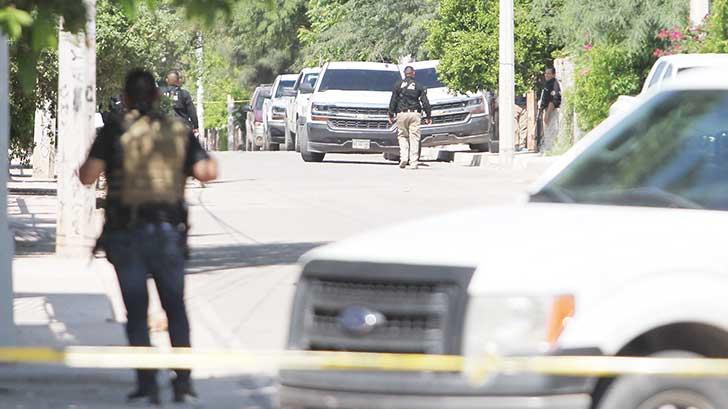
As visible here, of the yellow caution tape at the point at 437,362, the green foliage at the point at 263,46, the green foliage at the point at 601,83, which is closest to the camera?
the yellow caution tape at the point at 437,362

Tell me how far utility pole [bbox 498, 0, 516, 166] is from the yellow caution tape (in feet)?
88.0

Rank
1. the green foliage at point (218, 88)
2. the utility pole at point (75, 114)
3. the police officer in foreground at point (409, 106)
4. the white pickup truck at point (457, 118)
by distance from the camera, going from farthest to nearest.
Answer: the green foliage at point (218, 88) → the white pickup truck at point (457, 118) → the police officer in foreground at point (409, 106) → the utility pole at point (75, 114)

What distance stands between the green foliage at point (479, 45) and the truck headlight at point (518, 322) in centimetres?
2991

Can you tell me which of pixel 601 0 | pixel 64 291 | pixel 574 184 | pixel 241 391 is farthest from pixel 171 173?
pixel 601 0

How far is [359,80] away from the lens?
3547 centimetres

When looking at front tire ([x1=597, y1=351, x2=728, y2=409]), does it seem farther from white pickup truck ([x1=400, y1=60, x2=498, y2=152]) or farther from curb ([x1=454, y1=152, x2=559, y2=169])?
white pickup truck ([x1=400, y1=60, x2=498, y2=152])

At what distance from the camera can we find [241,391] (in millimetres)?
9867

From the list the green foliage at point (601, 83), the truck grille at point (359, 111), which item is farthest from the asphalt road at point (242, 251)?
the green foliage at point (601, 83)

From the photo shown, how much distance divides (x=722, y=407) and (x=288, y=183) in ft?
73.1

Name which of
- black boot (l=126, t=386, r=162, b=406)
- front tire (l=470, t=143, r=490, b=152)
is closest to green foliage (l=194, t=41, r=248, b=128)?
front tire (l=470, t=143, r=490, b=152)

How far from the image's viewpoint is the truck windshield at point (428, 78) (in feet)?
121

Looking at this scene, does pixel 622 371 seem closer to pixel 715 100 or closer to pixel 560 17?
pixel 715 100

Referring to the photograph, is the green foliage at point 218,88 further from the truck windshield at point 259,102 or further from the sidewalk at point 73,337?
the sidewalk at point 73,337

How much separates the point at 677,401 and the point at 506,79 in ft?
88.9
